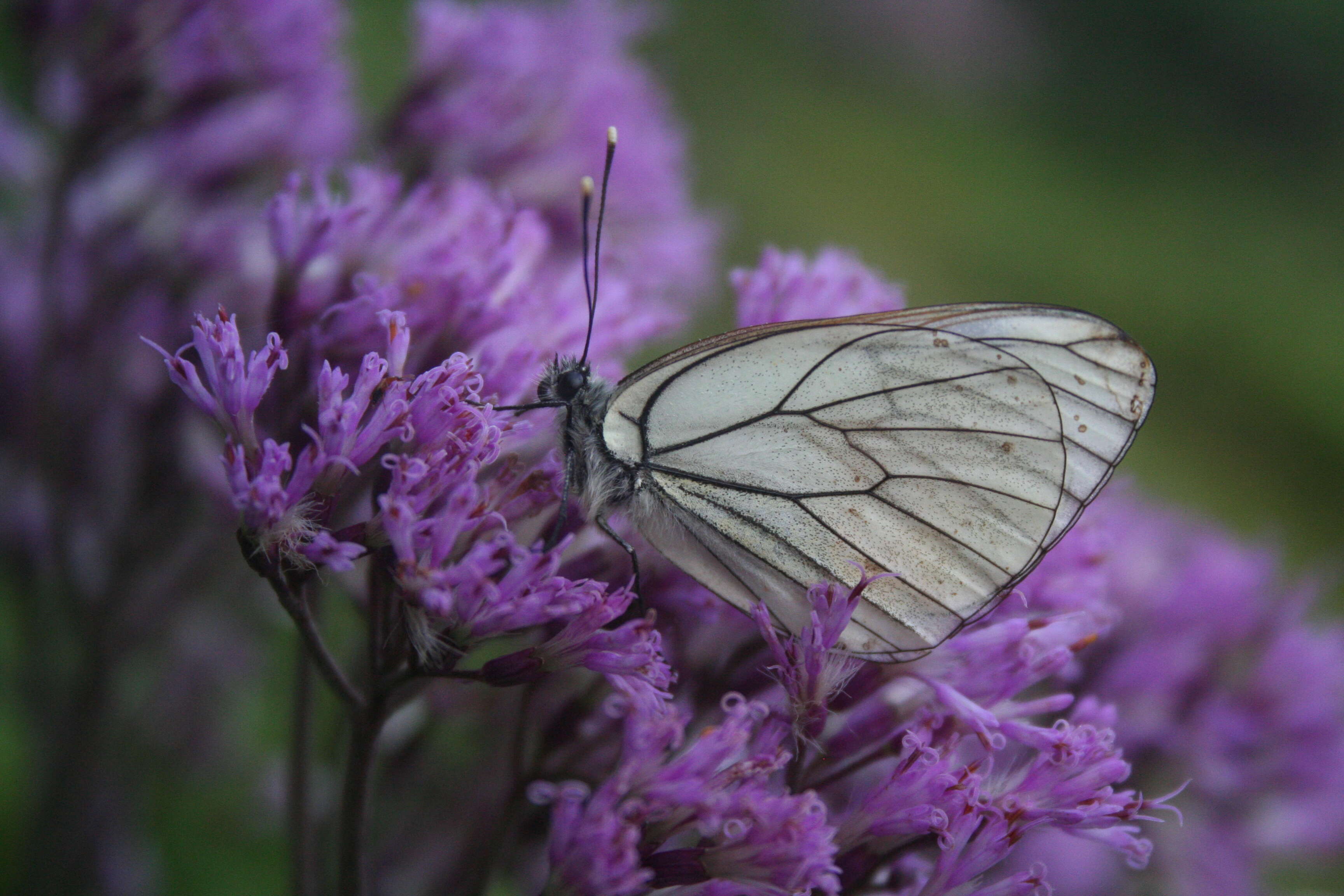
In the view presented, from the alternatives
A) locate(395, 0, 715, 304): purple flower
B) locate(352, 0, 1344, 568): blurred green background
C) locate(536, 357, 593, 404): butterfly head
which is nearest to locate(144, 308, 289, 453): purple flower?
locate(536, 357, 593, 404): butterfly head

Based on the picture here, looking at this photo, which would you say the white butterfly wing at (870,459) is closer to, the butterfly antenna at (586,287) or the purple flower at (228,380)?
the butterfly antenna at (586,287)

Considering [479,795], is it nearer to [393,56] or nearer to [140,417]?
[140,417]

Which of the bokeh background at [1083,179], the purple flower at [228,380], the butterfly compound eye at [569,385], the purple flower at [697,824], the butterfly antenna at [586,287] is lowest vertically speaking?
the purple flower at [697,824]

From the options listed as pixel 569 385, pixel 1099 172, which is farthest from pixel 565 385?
pixel 1099 172

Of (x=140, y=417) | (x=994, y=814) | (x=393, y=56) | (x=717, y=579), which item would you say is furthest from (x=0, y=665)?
(x=393, y=56)

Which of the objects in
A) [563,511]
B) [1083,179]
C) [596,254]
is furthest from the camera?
[1083,179]

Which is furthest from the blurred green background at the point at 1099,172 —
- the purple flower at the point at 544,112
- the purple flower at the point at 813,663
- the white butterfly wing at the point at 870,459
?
the purple flower at the point at 813,663

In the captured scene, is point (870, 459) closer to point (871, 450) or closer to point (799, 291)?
point (871, 450)

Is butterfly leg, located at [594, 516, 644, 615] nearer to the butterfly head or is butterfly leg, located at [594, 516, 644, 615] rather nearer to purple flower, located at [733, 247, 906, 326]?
the butterfly head
